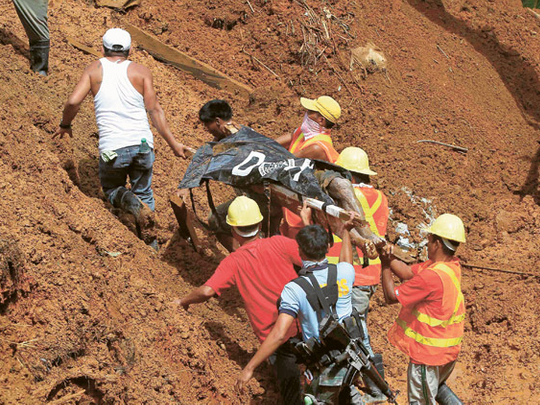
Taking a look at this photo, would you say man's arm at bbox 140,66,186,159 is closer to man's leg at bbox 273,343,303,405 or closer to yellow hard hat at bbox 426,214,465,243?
man's leg at bbox 273,343,303,405

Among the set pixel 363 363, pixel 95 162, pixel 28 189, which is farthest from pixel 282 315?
pixel 95 162

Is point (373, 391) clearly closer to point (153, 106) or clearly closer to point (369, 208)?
point (369, 208)

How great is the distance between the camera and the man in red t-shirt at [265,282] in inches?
197

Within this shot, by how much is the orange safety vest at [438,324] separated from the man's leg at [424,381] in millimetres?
89

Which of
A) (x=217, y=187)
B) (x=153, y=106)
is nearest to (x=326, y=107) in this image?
(x=153, y=106)

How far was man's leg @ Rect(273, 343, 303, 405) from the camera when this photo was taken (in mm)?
5082

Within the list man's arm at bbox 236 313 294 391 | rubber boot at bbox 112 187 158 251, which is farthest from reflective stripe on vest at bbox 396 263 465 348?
rubber boot at bbox 112 187 158 251

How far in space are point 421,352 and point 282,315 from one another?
4.80ft

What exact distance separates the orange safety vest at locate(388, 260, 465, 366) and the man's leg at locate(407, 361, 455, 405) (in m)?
0.09

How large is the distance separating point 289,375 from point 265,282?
30.5 inches

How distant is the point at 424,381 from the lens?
543 cm

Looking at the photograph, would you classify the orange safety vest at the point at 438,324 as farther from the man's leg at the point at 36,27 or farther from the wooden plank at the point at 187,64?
the wooden plank at the point at 187,64

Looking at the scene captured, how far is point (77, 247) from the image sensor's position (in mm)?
5473

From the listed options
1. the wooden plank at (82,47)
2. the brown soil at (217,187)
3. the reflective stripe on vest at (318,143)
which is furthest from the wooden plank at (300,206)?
the wooden plank at (82,47)
